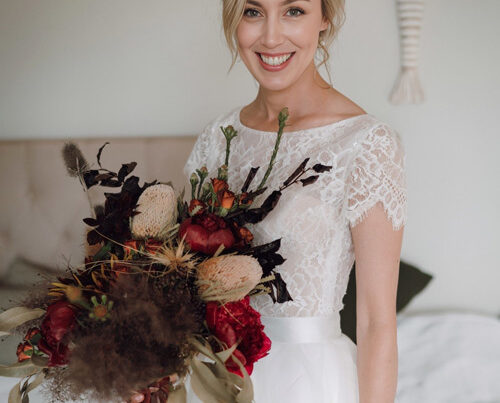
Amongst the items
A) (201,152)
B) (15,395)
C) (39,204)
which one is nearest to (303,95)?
(201,152)

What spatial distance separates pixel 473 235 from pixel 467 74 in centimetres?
66

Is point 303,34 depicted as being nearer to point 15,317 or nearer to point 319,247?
point 319,247

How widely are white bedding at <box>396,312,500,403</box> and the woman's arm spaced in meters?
0.79

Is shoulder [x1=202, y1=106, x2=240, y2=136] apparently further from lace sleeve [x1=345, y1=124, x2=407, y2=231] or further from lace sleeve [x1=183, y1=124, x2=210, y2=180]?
lace sleeve [x1=345, y1=124, x2=407, y2=231]

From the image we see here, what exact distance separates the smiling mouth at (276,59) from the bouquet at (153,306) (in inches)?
13.4

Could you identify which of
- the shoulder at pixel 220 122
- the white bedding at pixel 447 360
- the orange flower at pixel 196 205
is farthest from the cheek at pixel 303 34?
the white bedding at pixel 447 360

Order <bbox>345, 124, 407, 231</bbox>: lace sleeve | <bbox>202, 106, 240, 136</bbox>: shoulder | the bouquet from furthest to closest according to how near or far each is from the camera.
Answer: <bbox>202, 106, 240, 136</bbox>: shoulder
<bbox>345, 124, 407, 231</bbox>: lace sleeve
the bouquet

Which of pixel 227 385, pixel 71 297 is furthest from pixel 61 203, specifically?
pixel 227 385

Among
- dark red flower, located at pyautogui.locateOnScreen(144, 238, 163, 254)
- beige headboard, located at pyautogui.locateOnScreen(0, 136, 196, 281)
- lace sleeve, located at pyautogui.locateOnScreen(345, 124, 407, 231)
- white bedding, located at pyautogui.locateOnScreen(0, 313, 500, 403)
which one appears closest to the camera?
dark red flower, located at pyautogui.locateOnScreen(144, 238, 163, 254)

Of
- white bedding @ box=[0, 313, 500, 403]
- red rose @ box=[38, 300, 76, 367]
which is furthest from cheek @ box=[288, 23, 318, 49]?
white bedding @ box=[0, 313, 500, 403]

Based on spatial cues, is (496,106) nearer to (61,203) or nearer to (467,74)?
(467,74)

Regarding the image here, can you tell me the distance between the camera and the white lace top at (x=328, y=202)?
3.14 ft

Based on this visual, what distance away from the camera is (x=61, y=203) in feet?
6.26

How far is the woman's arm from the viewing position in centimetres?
94
